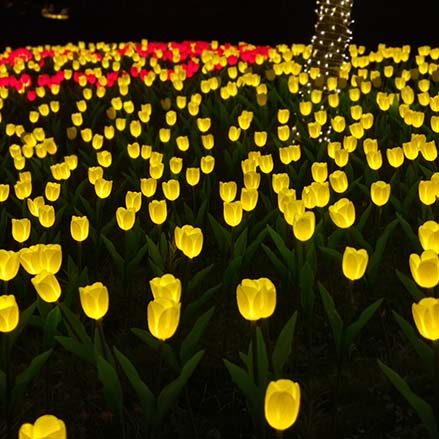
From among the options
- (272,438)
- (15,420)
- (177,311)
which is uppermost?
(177,311)

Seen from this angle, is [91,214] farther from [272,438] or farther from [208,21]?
[208,21]

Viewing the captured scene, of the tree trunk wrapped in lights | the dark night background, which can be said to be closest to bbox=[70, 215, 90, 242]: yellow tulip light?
the tree trunk wrapped in lights

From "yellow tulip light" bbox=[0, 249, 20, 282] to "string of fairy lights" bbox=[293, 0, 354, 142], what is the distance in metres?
3.80

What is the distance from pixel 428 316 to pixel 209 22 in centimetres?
1388

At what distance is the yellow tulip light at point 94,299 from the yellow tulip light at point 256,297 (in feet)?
1.43

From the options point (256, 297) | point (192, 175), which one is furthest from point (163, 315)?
point (192, 175)

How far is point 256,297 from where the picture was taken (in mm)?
2035

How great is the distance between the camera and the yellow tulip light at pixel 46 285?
7.63 ft

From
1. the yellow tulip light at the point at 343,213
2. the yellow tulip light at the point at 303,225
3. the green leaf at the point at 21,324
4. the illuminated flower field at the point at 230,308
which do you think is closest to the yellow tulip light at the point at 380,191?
the illuminated flower field at the point at 230,308

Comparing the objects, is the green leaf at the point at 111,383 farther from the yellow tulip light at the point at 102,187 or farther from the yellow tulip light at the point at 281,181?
the yellow tulip light at the point at 102,187

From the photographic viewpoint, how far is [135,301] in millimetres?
3225

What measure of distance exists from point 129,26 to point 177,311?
47.5ft

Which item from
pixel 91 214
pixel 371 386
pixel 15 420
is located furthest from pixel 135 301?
pixel 371 386

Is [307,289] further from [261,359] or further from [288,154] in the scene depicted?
[288,154]
